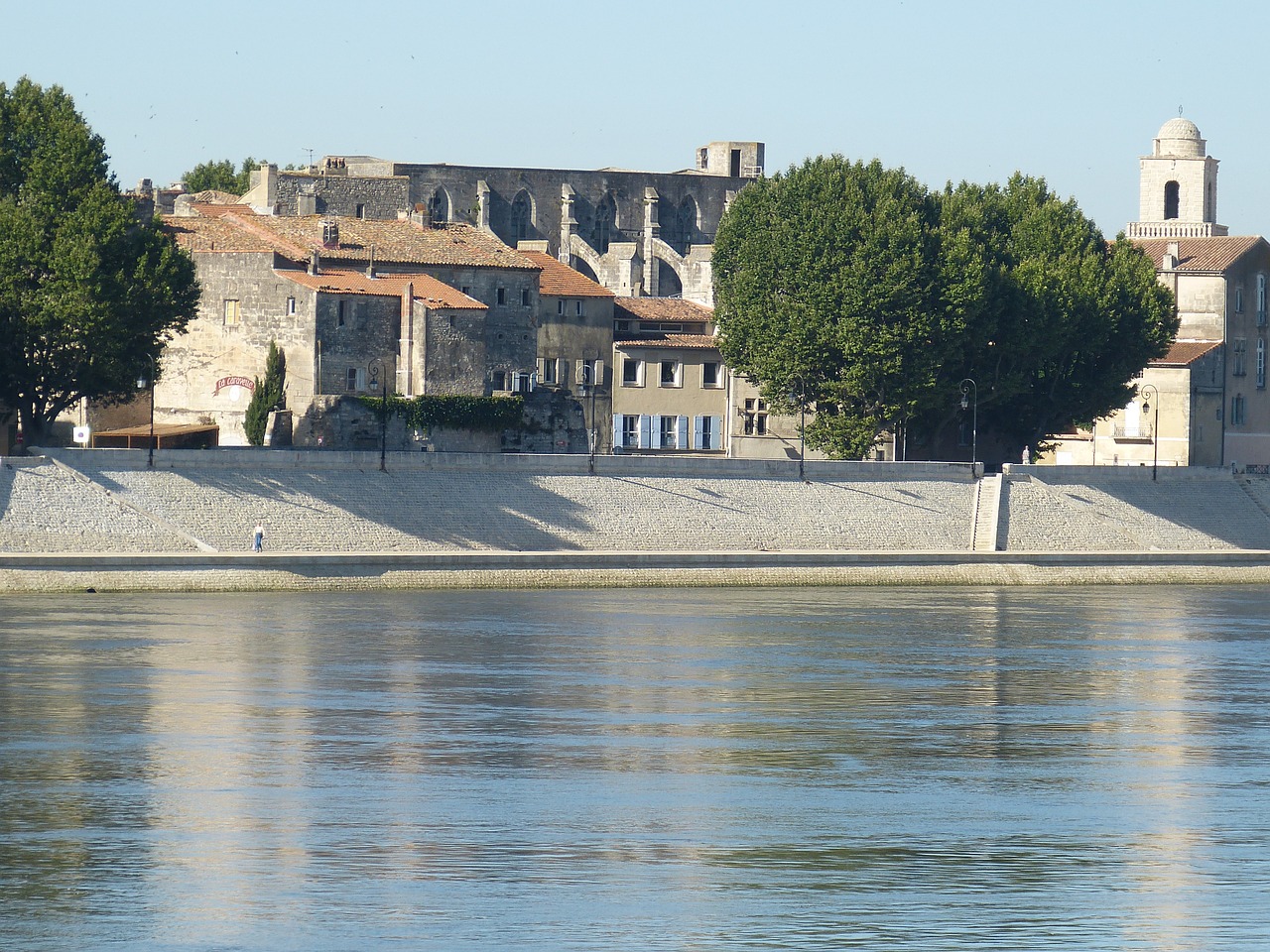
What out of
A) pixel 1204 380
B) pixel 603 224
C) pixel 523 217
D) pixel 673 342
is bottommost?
pixel 1204 380

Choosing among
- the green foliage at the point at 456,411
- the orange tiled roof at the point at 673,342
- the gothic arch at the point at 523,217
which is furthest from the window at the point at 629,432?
the gothic arch at the point at 523,217

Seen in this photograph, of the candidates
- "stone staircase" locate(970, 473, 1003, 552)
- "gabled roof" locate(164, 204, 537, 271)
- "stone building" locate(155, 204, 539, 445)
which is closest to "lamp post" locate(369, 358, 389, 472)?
"stone building" locate(155, 204, 539, 445)

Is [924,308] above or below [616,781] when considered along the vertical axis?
above

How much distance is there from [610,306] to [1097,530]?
809 inches

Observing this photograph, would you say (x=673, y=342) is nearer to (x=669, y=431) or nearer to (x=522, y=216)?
(x=669, y=431)

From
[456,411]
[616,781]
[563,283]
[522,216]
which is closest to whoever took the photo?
[616,781]

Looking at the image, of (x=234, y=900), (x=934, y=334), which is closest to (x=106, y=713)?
(x=234, y=900)

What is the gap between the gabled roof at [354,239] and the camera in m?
71.4

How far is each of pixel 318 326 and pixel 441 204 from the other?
38.1 meters

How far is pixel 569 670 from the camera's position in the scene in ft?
144

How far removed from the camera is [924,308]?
236 ft

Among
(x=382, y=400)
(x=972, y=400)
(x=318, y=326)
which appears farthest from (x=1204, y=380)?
(x=318, y=326)

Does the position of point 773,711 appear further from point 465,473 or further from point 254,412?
point 254,412

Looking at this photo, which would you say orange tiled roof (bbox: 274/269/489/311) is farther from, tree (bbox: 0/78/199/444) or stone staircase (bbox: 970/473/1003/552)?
stone staircase (bbox: 970/473/1003/552)
